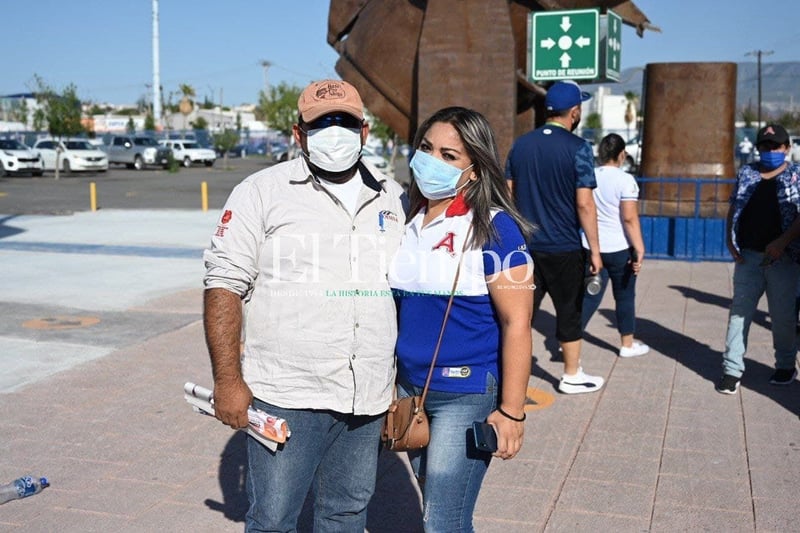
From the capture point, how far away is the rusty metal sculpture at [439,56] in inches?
353

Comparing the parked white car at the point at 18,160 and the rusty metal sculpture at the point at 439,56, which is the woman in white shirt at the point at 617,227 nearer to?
the rusty metal sculpture at the point at 439,56

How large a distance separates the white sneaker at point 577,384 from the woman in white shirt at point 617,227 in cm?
70

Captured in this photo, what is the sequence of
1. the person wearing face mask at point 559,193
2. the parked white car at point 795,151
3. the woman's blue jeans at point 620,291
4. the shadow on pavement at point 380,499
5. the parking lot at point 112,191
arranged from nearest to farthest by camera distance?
the shadow on pavement at point 380,499 → the person wearing face mask at point 559,193 → the woman's blue jeans at point 620,291 → the parking lot at point 112,191 → the parked white car at point 795,151

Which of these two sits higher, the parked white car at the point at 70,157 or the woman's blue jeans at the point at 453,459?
the parked white car at the point at 70,157

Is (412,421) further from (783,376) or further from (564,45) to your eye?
(564,45)

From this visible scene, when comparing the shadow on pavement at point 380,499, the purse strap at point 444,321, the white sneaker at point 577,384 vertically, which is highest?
the purse strap at point 444,321

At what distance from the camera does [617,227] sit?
276 inches

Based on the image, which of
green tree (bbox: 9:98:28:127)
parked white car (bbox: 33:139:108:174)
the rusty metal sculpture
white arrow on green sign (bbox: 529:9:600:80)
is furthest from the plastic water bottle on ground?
green tree (bbox: 9:98:28:127)

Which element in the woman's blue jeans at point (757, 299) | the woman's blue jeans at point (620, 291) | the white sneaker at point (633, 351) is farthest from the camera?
the white sneaker at point (633, 351)

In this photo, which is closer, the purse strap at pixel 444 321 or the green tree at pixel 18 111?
the purse strap at pixel 444 321

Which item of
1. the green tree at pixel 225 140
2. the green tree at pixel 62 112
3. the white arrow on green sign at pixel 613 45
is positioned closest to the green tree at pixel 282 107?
the green tree at pixel 225 140

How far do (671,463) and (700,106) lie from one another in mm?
8856

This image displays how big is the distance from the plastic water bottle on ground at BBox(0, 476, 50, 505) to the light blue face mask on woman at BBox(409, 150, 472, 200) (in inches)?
104

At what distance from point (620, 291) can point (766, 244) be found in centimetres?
140
